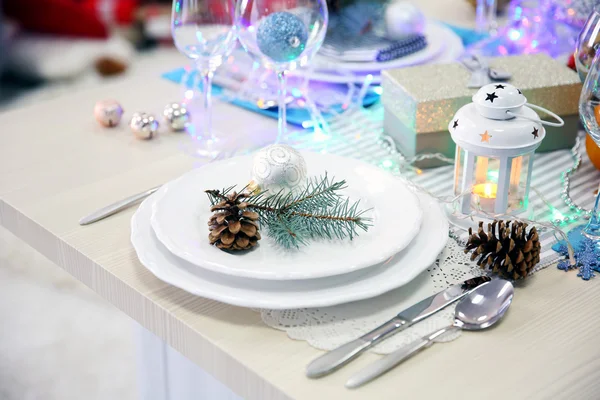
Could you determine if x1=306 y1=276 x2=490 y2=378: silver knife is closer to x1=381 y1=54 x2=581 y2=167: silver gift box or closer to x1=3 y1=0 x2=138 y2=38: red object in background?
x1=381 y1=54 x2=581 y2=167: silver gift box

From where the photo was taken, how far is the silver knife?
57 cm

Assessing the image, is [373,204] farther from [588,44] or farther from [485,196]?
[588,44]

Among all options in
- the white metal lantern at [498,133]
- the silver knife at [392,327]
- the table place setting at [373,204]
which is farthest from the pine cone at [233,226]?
the white metal lantern at [498,133]

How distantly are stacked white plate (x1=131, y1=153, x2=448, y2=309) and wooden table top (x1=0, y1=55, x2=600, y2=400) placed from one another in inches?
1.2

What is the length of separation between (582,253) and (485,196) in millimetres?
125

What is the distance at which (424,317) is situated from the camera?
628 millimetres

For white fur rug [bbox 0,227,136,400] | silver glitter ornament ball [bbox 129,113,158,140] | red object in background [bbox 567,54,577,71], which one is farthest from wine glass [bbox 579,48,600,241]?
white fur rug [bbox 0,227,136,400]

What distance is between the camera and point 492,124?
28.8 inches

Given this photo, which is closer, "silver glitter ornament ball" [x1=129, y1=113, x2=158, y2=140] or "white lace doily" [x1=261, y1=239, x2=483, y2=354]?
"white lace doily" [x1=261, y1=239, x2=483, y2=354]

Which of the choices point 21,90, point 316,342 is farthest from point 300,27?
point 21,90

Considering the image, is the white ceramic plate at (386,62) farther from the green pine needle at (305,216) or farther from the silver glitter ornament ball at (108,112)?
the green pine needle at (305,216)

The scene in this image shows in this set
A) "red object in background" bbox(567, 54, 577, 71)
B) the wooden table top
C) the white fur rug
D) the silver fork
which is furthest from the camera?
the white fur rug

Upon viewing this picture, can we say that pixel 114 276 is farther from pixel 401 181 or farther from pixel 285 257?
pixel 401 181

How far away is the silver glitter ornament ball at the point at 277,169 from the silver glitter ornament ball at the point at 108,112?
367 mm
